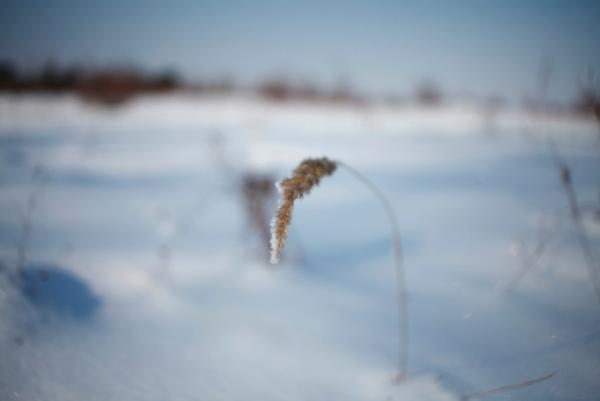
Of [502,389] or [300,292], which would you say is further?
[300,292]

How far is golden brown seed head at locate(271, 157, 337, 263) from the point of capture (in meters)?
0.77

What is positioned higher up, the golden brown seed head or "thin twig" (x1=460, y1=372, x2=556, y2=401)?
the golden brown seed head

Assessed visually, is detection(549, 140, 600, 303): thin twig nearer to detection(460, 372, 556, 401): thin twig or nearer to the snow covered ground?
the snow covered ground

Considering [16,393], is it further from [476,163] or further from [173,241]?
[476,163]

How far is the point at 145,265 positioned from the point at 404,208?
1.80 meters

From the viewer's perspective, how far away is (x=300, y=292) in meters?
1.68

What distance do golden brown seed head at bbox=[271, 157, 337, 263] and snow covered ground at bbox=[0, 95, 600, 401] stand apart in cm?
54

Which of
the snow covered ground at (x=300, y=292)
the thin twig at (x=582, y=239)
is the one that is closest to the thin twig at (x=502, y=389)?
the snow covered ground at (x=300, y=292)

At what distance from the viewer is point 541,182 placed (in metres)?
2.95

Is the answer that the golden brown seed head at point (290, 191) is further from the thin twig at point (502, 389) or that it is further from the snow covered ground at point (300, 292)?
the thin twig at point (502, 389)

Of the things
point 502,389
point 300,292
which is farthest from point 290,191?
point 300,292

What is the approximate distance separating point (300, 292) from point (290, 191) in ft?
3.22

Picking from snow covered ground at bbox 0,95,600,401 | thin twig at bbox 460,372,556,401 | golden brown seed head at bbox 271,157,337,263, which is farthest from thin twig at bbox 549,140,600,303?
golden brown seed head at bbox 271,157,337,263

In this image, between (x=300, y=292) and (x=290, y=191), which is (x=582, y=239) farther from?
(x=290, y=191)
